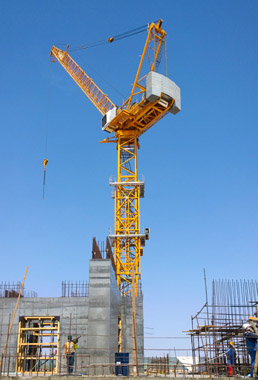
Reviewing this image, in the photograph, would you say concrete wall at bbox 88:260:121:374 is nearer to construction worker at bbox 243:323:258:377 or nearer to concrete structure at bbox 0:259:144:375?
concrete structure at bbox 0:259:144:375

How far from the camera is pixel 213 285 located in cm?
2017

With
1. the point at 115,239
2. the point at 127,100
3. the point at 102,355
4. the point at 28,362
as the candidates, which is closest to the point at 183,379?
the point at 102,355

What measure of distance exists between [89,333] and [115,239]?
885 inches

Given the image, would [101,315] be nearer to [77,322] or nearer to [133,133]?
[77,322]

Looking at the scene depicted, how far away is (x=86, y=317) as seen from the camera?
2148cm

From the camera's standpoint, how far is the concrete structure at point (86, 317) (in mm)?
19797

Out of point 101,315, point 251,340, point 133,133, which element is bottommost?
point 251,340

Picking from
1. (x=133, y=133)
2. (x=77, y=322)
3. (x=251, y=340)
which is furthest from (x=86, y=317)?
(x=133, y=133)

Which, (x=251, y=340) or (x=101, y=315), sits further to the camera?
(x=101, y=315)

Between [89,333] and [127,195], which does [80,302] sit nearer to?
[89,333]

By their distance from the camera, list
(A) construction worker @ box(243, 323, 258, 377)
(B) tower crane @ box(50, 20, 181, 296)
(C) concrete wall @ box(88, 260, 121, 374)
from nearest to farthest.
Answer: (A) construction worker @ box(243, 323, 258, 377) → (C) concrete wall @ box(88, 260, 121, 374) → (B) tower crane @ box(50, 20, 181, 296)

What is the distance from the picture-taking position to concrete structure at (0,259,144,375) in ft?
65.0

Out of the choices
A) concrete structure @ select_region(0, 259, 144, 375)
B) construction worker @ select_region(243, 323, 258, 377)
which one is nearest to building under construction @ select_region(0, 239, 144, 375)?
concrete structure @ select_region(0, 259, 144, 375)

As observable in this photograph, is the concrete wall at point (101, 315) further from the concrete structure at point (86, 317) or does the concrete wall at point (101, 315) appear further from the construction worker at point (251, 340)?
the construction worker at point (251, 340)
